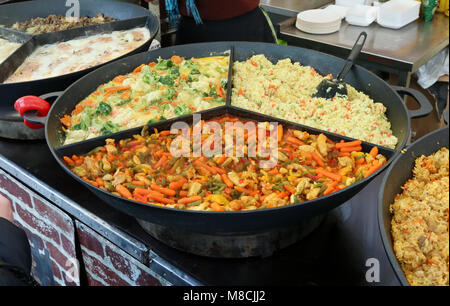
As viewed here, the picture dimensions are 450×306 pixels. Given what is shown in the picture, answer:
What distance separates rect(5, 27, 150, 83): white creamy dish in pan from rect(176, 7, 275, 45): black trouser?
0.65 m

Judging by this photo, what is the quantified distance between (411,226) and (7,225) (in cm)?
159

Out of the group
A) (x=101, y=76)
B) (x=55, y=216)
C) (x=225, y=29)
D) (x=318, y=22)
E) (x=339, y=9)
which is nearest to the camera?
(x=55, y=216)

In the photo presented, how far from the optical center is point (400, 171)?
1.58 m

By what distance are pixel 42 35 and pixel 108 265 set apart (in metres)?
1.78

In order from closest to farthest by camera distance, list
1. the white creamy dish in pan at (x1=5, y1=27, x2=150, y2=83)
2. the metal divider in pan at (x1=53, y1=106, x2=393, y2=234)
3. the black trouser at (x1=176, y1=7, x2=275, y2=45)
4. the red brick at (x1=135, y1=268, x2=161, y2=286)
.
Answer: the metal divider in pan at (x1=53, y1=106, x2=393, y2=234) → the red brick at (x1=135, y1=268, x2=161, y2=286) → the white creamy dish in pan at (x1=5, y1=27, x2=150, y2=83) → the black trouser at (x1=176, y1=7, x2=275, y2=45)

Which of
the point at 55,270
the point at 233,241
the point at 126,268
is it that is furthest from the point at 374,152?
the point at 55,270

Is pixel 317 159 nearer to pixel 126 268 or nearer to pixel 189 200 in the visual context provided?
pixel 189 200

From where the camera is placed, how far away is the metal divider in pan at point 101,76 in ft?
6.39

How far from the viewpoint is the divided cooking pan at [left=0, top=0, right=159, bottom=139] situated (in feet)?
7.14

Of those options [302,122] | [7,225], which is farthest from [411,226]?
[7,225]

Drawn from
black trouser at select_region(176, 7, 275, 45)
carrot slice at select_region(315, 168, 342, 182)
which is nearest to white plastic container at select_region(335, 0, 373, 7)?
black trouser at select_region(176, 7, 275, 45)

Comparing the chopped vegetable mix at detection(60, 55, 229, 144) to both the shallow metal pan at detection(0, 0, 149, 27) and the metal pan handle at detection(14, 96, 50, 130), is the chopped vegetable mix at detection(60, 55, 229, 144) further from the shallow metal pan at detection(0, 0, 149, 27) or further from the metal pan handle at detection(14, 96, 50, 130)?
the shallow metal pan at detection(0, 0, 149, 27)

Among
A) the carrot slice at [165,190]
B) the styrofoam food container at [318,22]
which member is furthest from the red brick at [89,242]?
the styrofoam food container at [318,22]
